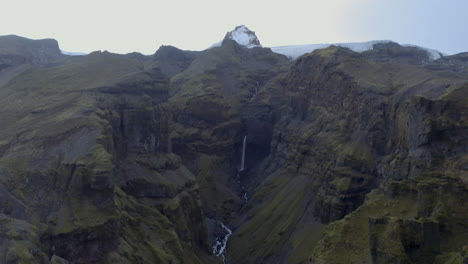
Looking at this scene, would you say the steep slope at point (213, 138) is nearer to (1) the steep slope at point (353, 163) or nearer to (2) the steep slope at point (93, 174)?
(1) the steep slope at point (353, 163)

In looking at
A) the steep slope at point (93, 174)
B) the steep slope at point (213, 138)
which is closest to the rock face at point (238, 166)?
the steep slope at point (93, 174)

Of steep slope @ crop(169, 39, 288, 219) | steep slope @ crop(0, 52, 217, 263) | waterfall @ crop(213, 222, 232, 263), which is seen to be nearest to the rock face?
steep slope @ crop(0, 52, 217, 263)

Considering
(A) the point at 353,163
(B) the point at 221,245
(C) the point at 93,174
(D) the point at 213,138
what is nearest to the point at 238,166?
(D) the point at 213,138

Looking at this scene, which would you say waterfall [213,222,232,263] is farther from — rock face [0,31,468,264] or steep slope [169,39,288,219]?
steep slope [169,39,288,219]

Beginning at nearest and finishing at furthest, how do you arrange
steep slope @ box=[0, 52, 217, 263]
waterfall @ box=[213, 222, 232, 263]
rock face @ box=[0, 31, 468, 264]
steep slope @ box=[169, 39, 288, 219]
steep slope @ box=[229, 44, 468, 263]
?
steep slope @ box=[229, 44, 468, 263]
rock face @ box=[0, 31, 468, 264]
steep slope @ box=[0, 52, 217, 263]
waterfall @ box=[213, 222, 232, 263]
steep slope @ box=[169, 39, 288, 219]

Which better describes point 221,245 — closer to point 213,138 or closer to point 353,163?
point 353,163

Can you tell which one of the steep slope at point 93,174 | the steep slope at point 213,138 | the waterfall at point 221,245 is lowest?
the waterfall at point 221,245

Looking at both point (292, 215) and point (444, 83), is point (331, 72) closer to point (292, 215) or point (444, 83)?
point (444, 83)

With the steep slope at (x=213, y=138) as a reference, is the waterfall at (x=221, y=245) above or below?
below

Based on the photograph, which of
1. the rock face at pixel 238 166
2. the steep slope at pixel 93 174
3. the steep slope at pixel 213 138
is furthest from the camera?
the steep slope at pixel 213 138
